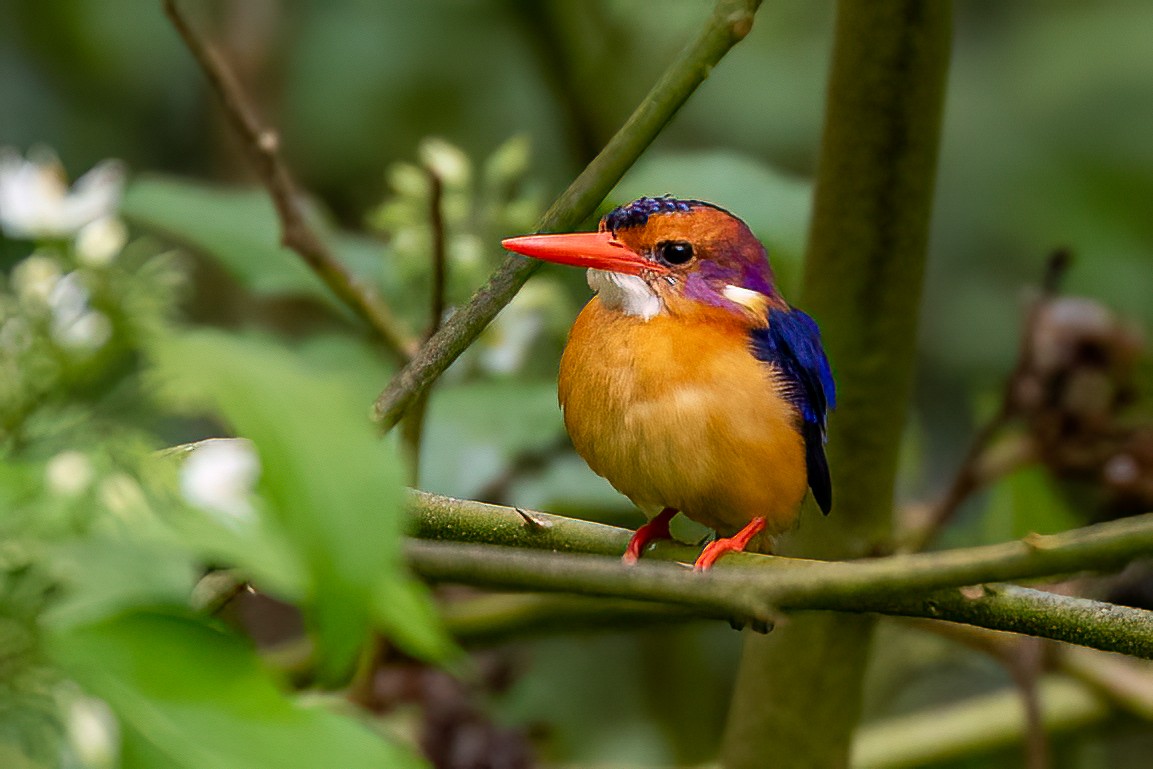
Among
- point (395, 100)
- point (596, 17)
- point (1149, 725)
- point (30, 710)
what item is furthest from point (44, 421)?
point (395, 100)

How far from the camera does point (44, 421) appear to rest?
3.76ft

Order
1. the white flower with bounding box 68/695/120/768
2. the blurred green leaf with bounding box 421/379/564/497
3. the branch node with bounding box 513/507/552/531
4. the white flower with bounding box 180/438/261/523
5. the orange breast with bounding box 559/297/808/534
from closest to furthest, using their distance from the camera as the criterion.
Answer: the white flower with bounding box 180/438/261/523 → the white flower with bounding box 68/695/120/768 → the branch node with bounding box 513/507/552/531 → the orange breast with bounding box 559/297/808/534 → the blurred green leaf with bounding box 421/379/564/497

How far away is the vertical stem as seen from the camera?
1366 millimetres

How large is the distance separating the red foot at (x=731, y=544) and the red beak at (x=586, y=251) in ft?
0.80

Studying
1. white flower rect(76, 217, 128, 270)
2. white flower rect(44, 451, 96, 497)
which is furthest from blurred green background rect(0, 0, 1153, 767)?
white flower rect(44, 451, 96, 497)

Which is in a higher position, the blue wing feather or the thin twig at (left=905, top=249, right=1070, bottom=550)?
the blue wing feather

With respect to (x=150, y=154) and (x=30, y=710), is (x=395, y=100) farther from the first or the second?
(x=30, y=710)

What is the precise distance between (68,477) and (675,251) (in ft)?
2.28

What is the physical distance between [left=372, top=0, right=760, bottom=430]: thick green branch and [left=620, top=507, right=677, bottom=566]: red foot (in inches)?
7.2

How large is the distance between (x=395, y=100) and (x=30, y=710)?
8.81ft

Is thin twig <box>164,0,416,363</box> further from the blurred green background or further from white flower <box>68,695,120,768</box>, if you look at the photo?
white flower <box>68,695,120,768</box>

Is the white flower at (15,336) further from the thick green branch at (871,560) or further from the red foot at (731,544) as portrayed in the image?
the red foot at (731,544)

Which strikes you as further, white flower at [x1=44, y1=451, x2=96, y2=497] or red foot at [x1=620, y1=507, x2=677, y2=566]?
red foot at [x1=620, y1=507, x2=677, y2=566]

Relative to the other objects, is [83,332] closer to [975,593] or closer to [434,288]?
[434,288]
